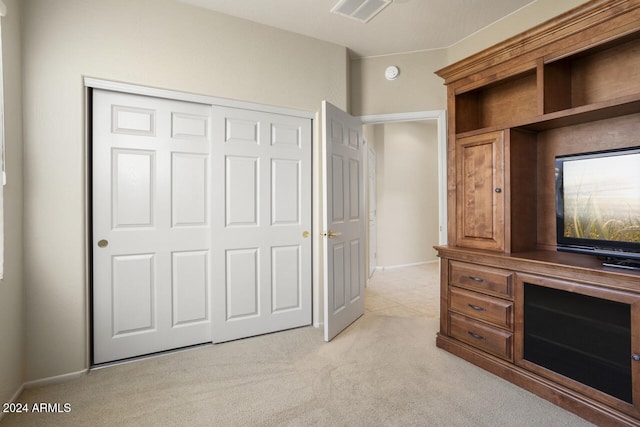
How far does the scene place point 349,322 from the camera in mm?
3160

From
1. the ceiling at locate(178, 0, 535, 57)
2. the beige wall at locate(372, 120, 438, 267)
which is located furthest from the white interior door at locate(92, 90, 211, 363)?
the beige wall at locate(372, 120, 438, 267)

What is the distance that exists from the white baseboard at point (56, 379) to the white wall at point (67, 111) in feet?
0.11

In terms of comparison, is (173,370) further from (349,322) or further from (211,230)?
(349,322)

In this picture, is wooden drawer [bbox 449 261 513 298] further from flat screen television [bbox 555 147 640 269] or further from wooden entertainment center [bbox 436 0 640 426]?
flat screen television [bbox 555 147 640 269]

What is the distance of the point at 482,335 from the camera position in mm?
2318

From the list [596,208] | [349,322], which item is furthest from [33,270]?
[596,208]

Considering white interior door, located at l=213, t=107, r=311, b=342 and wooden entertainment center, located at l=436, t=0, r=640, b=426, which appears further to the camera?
white interior door, located at l=213, t=107, r=311, b=342

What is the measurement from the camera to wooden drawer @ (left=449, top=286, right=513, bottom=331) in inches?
85.6

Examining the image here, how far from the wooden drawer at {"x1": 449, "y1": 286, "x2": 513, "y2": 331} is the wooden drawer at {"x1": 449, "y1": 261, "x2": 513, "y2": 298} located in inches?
2.1

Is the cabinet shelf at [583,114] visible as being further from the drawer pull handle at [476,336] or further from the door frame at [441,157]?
the drawer pull handle at [476,336]

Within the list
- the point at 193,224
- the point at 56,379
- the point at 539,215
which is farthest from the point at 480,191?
the point at 56,379

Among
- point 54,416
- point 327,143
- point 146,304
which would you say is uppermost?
point 327,143

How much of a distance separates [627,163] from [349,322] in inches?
92.8

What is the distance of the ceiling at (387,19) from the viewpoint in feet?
8.41
